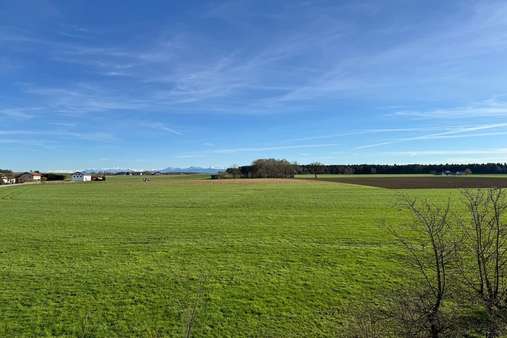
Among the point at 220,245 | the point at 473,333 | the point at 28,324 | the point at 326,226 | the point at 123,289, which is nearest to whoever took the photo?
the point at 473,333

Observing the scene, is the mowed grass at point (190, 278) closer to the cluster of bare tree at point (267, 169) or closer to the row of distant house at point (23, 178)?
the cluster of bare tree at point (267, 169)

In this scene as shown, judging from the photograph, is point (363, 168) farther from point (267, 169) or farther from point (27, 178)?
point (27, 178)

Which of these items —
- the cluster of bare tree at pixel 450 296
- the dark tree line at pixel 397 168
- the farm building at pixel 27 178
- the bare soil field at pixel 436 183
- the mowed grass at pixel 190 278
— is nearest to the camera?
the cluster of bare tree at pixel 450 296

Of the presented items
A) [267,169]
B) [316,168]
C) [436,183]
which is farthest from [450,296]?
[316,168]

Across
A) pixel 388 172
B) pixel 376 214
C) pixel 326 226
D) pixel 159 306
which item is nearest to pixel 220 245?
pixel 159 306

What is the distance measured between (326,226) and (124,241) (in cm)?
1179

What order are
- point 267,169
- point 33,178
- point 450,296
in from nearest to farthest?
1. point 450,296
2. point 267,169
3. point 33,178

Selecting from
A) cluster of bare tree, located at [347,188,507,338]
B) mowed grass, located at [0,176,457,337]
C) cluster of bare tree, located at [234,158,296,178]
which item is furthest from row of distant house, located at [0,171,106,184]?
cluster of bare tree, located at [347,188,507,338]

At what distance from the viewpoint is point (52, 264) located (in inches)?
462

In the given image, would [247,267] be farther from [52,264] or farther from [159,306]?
[52,264]

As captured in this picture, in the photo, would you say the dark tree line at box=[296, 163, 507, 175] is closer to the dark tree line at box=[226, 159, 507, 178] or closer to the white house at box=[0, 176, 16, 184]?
the dark tree line at box=[226, 159, 507, 178]

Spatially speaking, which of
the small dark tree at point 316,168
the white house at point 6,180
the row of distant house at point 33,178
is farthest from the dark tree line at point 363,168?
the white house at point 6,180

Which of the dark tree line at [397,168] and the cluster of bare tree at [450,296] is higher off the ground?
the dark tree line at [397,168]

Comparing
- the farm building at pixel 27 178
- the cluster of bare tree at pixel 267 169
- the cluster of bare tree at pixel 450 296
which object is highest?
the cluster of bare tree at pixel 267 169
